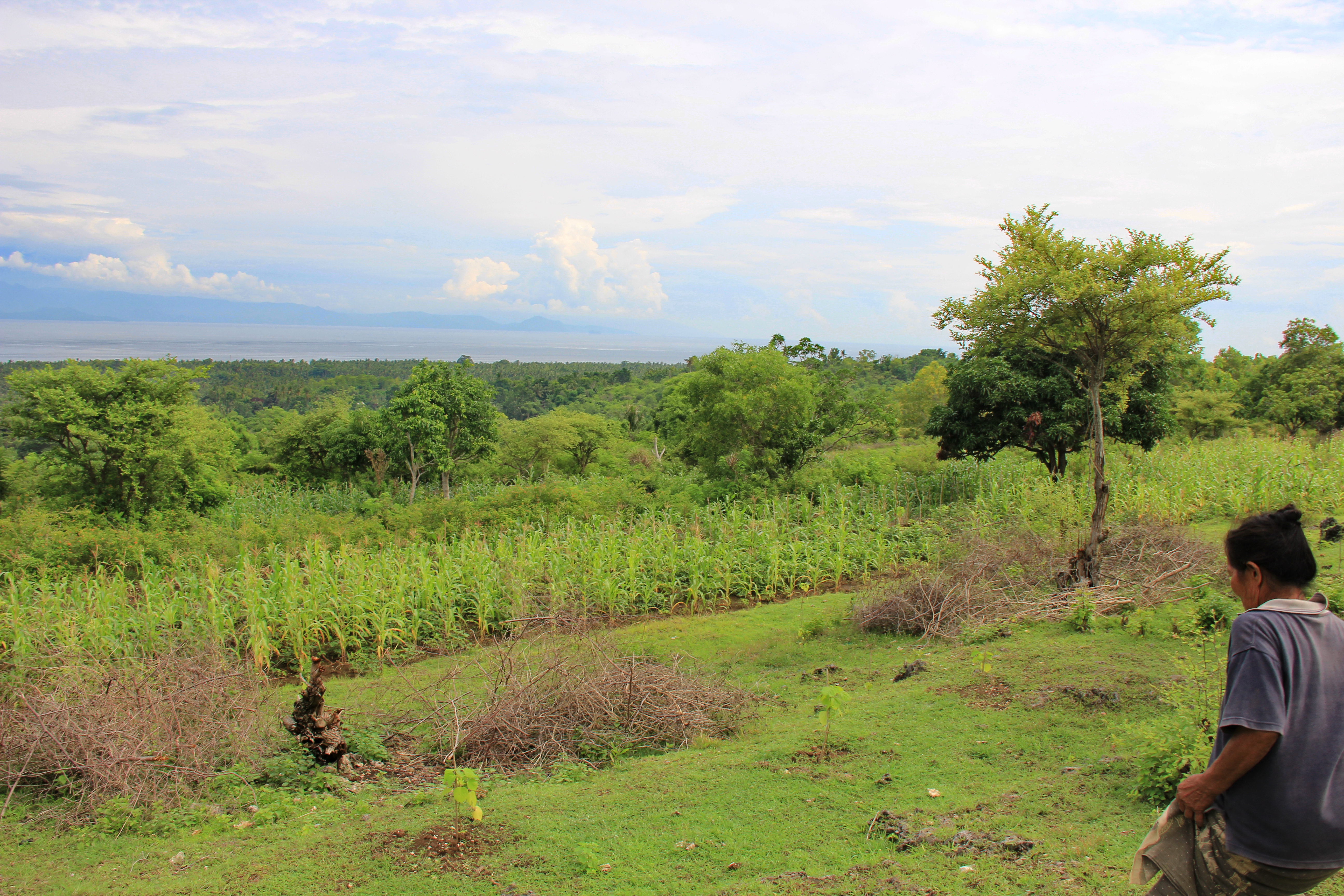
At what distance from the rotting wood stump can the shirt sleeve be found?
4.77 m

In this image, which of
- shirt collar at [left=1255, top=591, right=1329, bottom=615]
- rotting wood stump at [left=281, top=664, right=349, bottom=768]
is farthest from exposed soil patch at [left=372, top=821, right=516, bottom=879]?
shirt collar at [left=1255, top=591, right=1329, bottom=615]

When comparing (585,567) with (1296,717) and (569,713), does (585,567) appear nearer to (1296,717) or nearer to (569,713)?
(569,713)

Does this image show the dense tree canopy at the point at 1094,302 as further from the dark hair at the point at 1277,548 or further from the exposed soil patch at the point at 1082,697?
the dark hair at the point at 1277,548

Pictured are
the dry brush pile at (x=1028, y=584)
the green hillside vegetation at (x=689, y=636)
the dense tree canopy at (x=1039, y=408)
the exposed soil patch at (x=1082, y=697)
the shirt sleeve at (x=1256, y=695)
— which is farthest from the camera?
the dense tree canopy at (x=1039, y=408)

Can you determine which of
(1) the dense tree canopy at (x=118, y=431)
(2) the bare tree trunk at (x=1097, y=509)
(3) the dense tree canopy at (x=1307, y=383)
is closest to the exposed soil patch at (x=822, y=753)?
(2) the bare tree trunk at (x=1097, y=509)

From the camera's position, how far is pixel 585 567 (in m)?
9.81

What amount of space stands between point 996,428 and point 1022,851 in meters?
12.3

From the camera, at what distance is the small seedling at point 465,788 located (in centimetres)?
352

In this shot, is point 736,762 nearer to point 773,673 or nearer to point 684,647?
point 773,673

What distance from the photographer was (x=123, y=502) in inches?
524

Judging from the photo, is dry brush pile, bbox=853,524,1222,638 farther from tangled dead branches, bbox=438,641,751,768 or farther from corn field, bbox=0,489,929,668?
tangled dead branches, bbox=438,641,751,768

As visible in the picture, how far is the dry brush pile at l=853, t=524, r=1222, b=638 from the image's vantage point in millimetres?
7410

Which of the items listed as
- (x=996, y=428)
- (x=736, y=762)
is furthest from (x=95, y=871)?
(x=996, y=428)

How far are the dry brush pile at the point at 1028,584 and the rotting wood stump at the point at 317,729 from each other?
17.7 feet
